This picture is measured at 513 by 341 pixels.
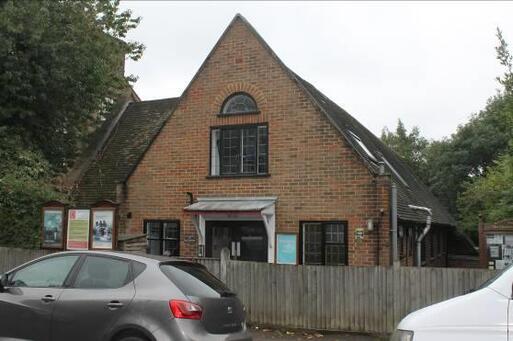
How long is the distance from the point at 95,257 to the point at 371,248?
856 centimetres

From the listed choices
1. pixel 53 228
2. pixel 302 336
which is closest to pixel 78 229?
pixel 53 228

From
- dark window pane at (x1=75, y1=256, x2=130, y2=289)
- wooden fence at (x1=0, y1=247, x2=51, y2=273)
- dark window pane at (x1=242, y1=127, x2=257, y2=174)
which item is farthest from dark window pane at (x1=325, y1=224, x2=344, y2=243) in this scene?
dark window pane at (x1=75, y1=256, x2=130, y2=289)

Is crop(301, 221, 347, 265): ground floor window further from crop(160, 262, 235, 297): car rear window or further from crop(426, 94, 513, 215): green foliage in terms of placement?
crop(426, 94, 513, 215): green foliage

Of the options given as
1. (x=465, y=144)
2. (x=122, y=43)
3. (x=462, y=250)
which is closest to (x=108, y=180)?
(x=122, y=43)

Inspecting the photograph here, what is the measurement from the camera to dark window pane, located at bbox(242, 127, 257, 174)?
1627 centimetres

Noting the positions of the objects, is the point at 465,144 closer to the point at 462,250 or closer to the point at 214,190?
the point at 462,250

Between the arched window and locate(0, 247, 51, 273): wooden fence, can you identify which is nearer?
locate(0, 247, 51, 273): wooden fence

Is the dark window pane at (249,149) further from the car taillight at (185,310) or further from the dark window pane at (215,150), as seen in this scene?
the car taillight at (185,310)

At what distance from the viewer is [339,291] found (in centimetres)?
1138

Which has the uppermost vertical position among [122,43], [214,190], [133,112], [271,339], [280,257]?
[122,43]

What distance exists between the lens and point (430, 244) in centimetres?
2300

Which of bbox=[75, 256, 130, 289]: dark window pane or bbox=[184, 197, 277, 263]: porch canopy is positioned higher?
bbox=[184, 197, 277, 263]: porch canopy

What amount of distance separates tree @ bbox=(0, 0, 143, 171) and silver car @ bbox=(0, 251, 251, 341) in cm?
1207

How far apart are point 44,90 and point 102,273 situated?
13.6 m
